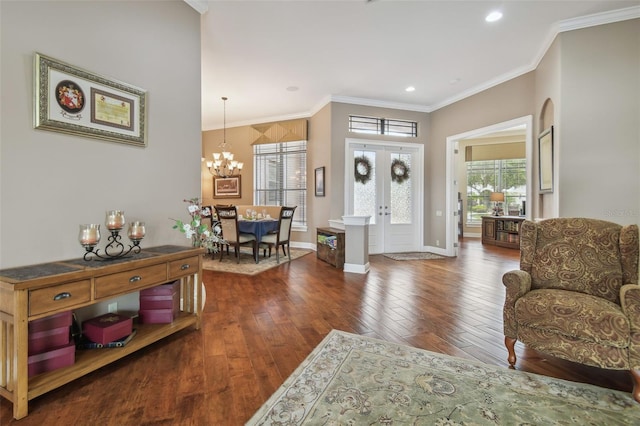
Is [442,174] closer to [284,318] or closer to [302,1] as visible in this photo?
[302,1]

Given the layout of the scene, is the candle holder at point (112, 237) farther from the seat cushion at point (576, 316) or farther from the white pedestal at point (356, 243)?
the white pedestal at point (356, 243)

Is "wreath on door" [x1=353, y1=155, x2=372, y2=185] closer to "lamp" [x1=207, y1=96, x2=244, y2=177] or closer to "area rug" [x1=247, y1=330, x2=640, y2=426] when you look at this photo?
"lamp" [x1=207, y1=96, x2=244, y2=177]

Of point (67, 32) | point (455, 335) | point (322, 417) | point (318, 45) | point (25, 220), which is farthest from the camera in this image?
point (318, 45)

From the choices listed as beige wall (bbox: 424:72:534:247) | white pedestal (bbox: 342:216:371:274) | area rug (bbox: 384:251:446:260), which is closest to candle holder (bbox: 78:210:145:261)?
white pedestal (bbox: 342:216:371:274)

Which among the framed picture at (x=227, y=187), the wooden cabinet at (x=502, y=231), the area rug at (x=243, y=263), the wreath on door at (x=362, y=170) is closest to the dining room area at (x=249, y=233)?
the area rug at (x=243, y=263)

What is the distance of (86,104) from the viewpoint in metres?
2.17

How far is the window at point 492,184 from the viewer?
30.6 feet

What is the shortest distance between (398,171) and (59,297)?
6.12 m

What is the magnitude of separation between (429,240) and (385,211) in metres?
1.25

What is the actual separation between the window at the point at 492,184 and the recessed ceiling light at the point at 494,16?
23.2 feet

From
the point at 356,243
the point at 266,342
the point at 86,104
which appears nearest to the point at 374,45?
the point at 356,243

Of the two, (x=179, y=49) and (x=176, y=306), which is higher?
(x=179, y=49)

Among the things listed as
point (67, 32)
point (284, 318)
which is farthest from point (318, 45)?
point (284, 318)

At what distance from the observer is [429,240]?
6.74m
